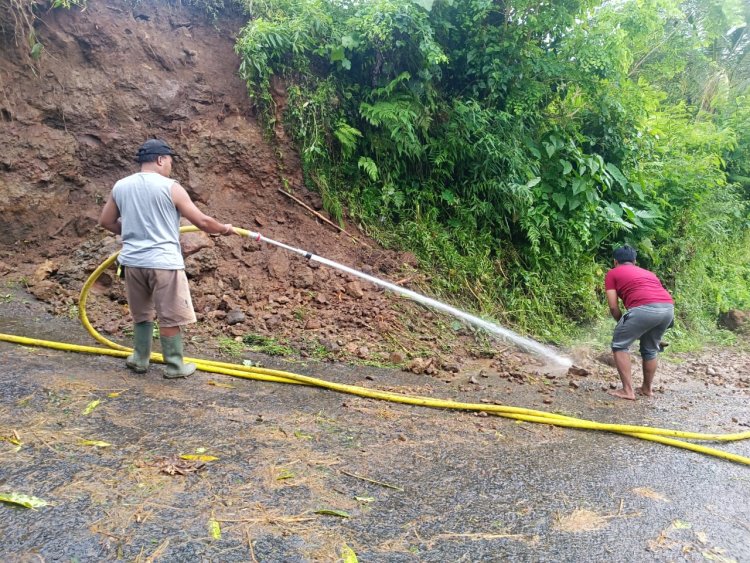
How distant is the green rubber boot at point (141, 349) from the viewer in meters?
4.10

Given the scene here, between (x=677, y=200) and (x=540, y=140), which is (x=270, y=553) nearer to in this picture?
(x=540, y=140)

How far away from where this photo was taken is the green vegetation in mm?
6883

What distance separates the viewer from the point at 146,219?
3.87 metres

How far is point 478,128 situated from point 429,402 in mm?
4432

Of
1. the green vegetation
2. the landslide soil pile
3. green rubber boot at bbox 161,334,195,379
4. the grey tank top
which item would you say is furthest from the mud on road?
the green vegetation

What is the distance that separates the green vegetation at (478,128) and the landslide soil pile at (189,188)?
1.67 feet

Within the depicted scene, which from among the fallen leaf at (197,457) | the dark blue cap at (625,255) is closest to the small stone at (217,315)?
the fallen leaf at (197,457)

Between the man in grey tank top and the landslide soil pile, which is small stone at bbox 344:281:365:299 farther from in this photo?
the man in grey tank top

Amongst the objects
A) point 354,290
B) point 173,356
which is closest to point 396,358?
point 354,290

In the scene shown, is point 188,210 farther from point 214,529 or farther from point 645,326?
point 645,326

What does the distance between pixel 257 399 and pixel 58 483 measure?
1577mm

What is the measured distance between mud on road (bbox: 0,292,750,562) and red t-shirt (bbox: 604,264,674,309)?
53.4 inches

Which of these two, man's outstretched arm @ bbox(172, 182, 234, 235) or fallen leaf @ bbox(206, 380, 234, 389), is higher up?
man's outstretched arm @ bbox(172, 182, 234, 235)

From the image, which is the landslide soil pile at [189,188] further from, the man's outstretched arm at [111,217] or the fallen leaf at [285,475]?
the fallen leaf at [285,475]
